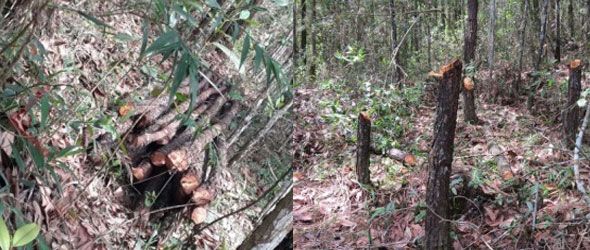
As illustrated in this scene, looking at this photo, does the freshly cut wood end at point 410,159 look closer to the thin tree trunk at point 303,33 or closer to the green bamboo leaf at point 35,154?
the thin tree trunk at point 303,33

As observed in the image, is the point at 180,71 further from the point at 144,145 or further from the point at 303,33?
the point at 303,33

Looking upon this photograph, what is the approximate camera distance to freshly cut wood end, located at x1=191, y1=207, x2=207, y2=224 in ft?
5.30

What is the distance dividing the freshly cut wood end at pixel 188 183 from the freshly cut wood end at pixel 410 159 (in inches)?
32.6

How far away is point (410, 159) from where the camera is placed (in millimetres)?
2021

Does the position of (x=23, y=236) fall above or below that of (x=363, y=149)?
above

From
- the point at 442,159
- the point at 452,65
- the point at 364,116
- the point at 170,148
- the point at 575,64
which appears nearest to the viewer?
the point at 452,65

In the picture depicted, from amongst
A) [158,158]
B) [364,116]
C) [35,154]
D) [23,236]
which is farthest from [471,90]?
[23,236]

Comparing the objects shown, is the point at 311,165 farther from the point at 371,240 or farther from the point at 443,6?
the point at 443,6

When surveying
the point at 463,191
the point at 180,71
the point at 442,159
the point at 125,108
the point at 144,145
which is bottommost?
the point at 463,191

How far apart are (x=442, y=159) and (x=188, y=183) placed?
2.47 feet

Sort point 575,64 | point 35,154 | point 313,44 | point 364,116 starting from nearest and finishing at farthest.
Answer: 1. point 35,154
2. point 575,64
3. point 364,116
4. point 313,44

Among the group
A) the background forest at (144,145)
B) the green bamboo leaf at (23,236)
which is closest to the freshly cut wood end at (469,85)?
the background forest at (144,145)

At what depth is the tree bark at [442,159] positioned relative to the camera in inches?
55.2

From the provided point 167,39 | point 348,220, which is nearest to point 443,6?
point 348,220
